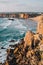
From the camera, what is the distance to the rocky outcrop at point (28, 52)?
405cm

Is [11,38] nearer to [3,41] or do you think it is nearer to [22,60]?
[3,41]

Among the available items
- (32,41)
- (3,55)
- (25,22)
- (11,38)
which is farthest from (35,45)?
(25,22)

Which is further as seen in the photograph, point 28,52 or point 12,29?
point 12,29

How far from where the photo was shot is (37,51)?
168 inches

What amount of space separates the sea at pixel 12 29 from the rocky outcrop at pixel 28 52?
0.96ft

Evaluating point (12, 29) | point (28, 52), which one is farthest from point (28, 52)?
point (12, 29)

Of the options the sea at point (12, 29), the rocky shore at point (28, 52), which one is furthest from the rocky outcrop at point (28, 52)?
the sea at point (12, 29)

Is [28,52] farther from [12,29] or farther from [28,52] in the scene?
[12,29]

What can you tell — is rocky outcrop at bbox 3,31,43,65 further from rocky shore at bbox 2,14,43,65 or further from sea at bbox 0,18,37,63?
sea at bbox 0,18,37,63

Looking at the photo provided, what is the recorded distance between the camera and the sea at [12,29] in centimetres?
529

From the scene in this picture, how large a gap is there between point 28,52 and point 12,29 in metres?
1.92

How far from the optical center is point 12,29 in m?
6.17

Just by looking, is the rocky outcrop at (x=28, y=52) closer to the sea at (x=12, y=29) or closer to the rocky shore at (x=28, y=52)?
the rocky shore at (x=28, y=52)

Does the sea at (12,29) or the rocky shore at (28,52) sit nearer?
the rocky shore at (28,52)
